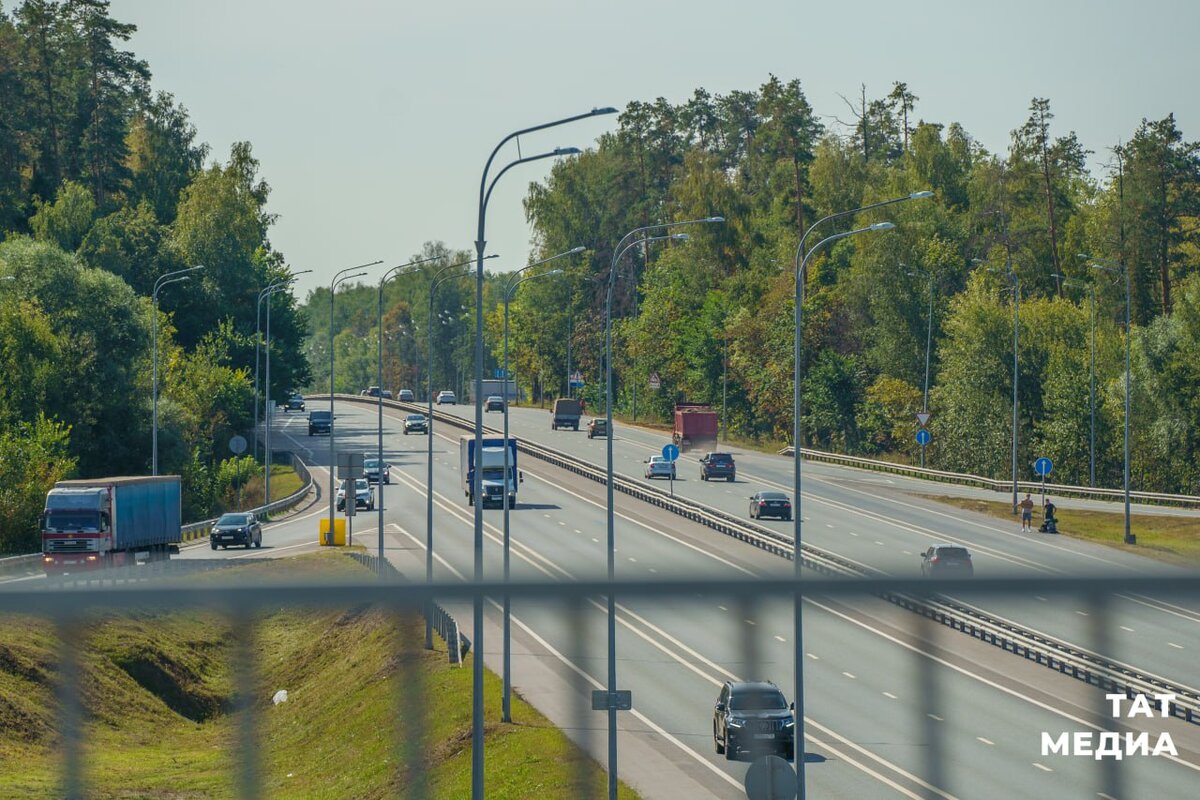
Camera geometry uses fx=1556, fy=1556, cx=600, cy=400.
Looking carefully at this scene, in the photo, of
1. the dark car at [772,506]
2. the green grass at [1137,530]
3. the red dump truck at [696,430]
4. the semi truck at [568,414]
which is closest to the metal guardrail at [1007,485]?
the green grass at [1137,530]

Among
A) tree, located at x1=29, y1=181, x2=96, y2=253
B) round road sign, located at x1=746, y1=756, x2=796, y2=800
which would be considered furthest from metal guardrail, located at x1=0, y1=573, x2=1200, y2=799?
tree, located at x1=29, y1=181, x2=96, y2=253

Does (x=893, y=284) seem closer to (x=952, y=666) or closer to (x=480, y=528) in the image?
(x=480, y=528)

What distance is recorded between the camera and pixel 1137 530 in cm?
5669

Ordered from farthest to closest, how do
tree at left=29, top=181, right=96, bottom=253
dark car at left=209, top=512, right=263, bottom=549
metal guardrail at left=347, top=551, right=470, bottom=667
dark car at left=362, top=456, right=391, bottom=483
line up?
tree at left=29, top=181, right=96, bottom=253, dark car at left=362, top=456, right=391, bottom=483, dark car at left=209, top=512, right=263, bottom=549, metal guardrail at left=347, top=551, right=470, bottom=667

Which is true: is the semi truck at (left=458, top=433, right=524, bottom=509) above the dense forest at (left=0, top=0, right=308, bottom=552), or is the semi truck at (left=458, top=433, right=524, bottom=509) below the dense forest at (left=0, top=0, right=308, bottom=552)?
below

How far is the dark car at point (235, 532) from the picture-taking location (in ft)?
179

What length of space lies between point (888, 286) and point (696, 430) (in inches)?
766

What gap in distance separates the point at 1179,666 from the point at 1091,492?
63.9 meters

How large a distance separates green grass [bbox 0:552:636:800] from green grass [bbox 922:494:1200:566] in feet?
156

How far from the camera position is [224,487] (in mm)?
78375

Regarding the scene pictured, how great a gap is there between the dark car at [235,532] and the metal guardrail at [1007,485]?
68.7 feet

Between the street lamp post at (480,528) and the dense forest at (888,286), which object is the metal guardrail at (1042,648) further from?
the dense forest at (888,286)

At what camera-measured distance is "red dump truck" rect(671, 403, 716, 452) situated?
86.2 meters

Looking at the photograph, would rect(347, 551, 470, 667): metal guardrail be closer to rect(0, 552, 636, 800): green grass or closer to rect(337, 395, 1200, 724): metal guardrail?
rect(0, 552, 636, 800): green grass
